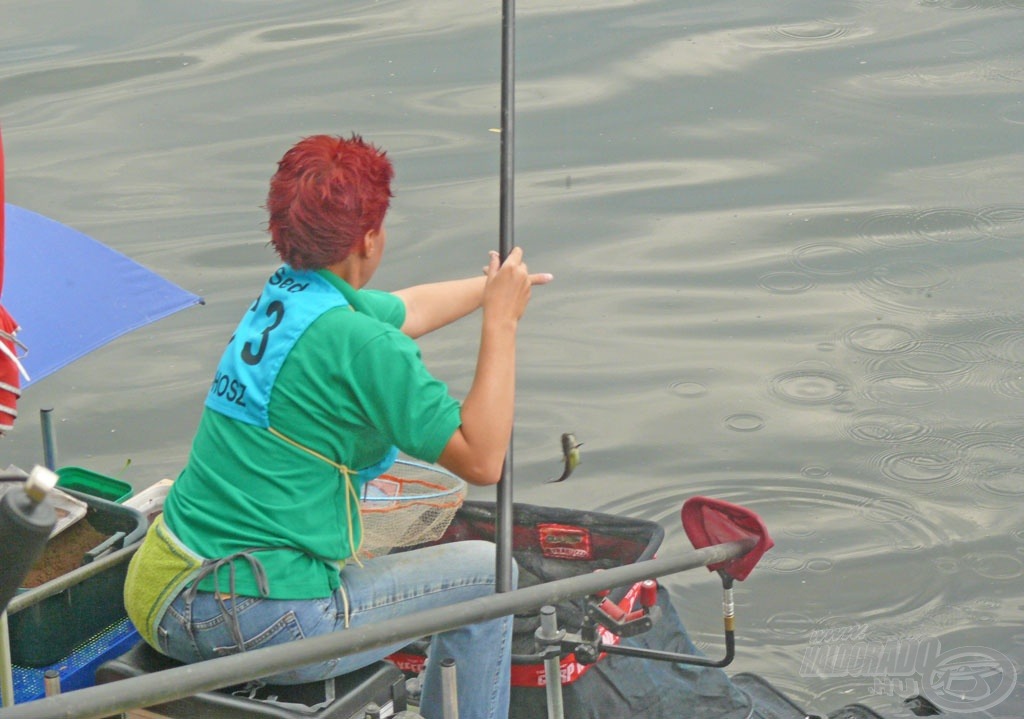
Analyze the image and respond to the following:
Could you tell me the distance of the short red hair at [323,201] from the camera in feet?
8.68

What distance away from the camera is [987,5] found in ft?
31.7

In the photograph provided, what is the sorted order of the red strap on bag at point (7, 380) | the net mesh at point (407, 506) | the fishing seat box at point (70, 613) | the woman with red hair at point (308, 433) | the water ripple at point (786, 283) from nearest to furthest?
the red strap on bag at point (7, 380) < the woman with red hair at point (308, 433) < the fishing seat box at point (70, 613) < the net mesh at point (407, 506) < the water ripple at point (786, 283)

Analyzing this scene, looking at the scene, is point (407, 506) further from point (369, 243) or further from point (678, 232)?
point (678, 232)

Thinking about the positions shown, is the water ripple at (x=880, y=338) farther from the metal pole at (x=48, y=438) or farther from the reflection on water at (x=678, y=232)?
the metal pole at (x=48, y=438)

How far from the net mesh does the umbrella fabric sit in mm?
733

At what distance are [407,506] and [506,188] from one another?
3.71ft

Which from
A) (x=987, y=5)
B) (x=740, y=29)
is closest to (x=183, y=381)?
(x=740, y=29)

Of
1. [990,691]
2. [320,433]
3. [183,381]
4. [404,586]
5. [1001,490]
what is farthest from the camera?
[183,381]

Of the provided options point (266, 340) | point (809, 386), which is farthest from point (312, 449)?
point (809, 386)

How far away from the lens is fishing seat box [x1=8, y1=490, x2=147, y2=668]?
3.15 meters

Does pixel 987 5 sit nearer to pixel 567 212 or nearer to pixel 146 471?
pixel 567 212

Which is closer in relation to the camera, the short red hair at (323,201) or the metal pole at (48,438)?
the short red hair at (323,201)

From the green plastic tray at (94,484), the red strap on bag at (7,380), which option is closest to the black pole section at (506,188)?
the red strap on bag at (7,380)

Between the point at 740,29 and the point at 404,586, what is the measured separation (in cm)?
723
